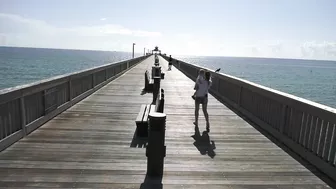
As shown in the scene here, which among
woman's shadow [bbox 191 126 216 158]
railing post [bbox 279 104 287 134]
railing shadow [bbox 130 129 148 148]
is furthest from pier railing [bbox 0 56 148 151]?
railing post [bbox 279 104 287 134]

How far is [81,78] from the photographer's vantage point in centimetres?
1108

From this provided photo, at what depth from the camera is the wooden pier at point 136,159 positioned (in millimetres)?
4555

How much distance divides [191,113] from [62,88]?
4162 mm

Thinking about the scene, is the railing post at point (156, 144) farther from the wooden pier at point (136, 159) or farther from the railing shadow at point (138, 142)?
the railing shadow at point (138, 142)

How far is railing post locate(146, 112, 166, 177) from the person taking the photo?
4.61m

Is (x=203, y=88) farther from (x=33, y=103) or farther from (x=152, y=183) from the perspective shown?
(x=33, y=103)

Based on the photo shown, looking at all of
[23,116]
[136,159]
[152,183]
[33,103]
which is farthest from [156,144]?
[33,103]

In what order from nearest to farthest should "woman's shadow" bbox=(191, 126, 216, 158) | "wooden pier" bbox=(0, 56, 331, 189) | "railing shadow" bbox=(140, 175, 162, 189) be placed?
"railing shadow" bbox=(140, 175, 162, 189) < "wooden pier" bbox=(0, 56, 331, 189) < "woman's shadow" bbox=(191, 126, 216, 158)

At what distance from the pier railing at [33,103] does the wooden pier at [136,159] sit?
23cm

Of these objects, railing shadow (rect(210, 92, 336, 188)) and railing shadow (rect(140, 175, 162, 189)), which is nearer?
railing shadow (rect(140, 175, 162, 189))

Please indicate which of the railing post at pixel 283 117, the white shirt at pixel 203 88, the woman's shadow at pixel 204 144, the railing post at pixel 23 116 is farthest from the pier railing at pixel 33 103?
the railing post at pixel 283 117

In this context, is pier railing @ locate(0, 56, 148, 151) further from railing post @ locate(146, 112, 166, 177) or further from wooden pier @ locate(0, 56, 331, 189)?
railing post @ locate(146, 112, 166, 177)

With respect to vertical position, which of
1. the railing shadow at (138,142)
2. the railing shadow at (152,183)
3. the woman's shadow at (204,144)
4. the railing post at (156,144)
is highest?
the railing post at (156,144)

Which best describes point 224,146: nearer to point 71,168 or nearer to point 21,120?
point 71,168
